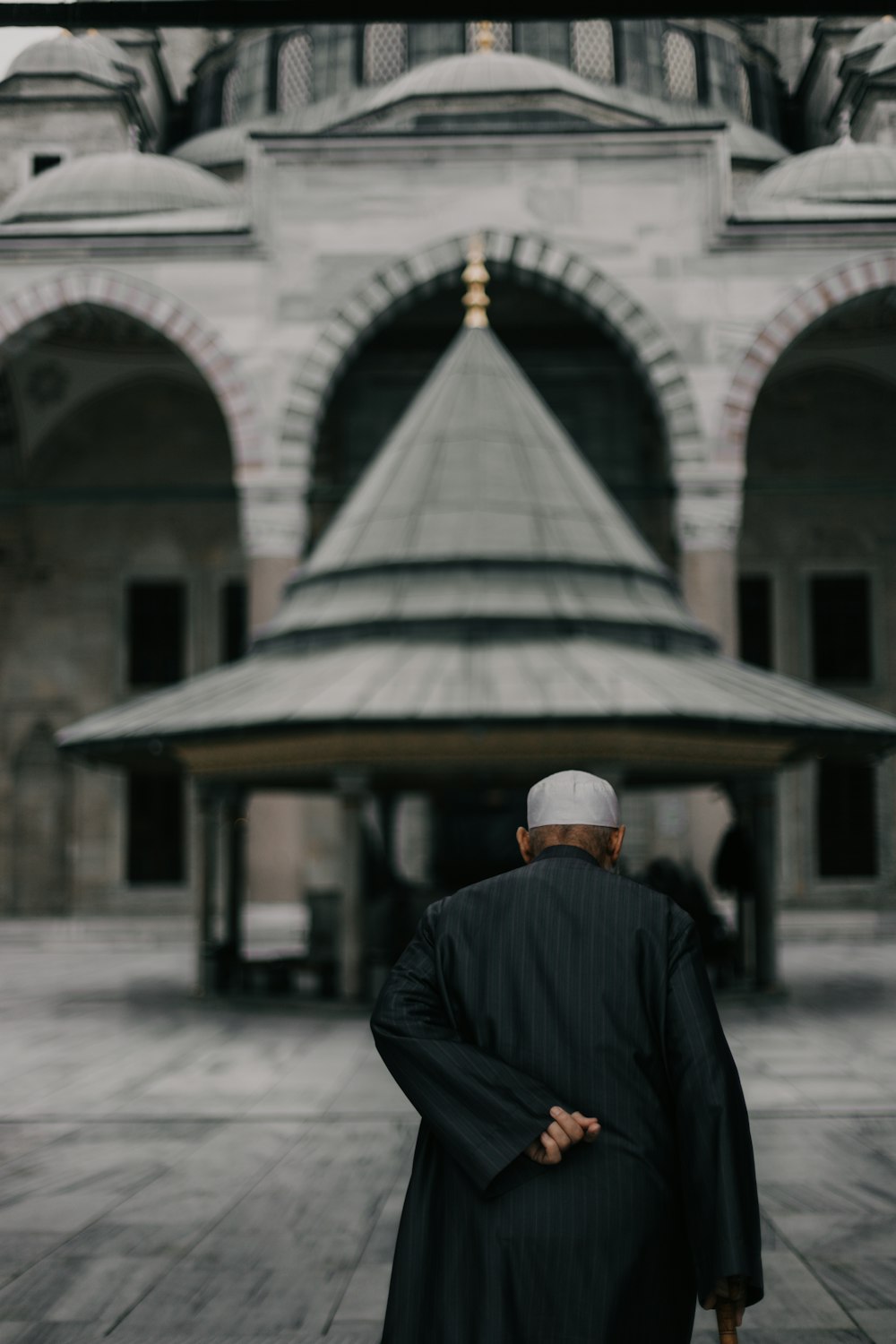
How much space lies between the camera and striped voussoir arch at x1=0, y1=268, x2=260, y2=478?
18.9 meters

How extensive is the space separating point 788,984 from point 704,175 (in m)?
10.6

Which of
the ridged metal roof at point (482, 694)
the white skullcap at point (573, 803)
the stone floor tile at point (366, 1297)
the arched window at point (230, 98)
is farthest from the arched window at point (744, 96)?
the white skullcap at point (573, 803)

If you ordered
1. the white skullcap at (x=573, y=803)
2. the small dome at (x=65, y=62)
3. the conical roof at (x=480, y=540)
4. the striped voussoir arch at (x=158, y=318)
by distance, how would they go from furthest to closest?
the small dome at (x=65, y=62) < the striped voussoir arch at (x=158, y=318) < the conical roof at (x=480, y=540) < the white skullcap at (x=573, y=803)

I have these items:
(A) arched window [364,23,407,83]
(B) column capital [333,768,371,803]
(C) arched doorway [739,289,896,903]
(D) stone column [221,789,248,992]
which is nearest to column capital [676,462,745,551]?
(C) arched doorway [739,289,896,903]

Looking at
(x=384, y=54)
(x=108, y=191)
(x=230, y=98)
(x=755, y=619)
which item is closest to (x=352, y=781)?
(x=108, y=191)

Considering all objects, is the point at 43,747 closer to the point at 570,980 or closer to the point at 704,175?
the point at 704,175

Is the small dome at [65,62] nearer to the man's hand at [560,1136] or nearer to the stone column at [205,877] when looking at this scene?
the stone column at [205,877]

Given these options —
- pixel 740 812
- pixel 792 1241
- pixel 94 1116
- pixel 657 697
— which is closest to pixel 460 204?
pixel 740 812

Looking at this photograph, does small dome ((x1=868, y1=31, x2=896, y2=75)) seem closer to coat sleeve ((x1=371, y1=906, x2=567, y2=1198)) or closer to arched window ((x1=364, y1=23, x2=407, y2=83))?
arched window ((x1=364, y1=23, x2=407, y2=83))

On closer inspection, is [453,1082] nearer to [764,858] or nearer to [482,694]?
[482,694]

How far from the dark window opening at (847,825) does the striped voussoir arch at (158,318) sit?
33.1 ft

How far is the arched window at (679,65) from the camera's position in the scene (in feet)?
83.3

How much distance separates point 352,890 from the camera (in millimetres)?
10500

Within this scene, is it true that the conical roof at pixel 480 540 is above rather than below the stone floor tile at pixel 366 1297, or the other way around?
above
